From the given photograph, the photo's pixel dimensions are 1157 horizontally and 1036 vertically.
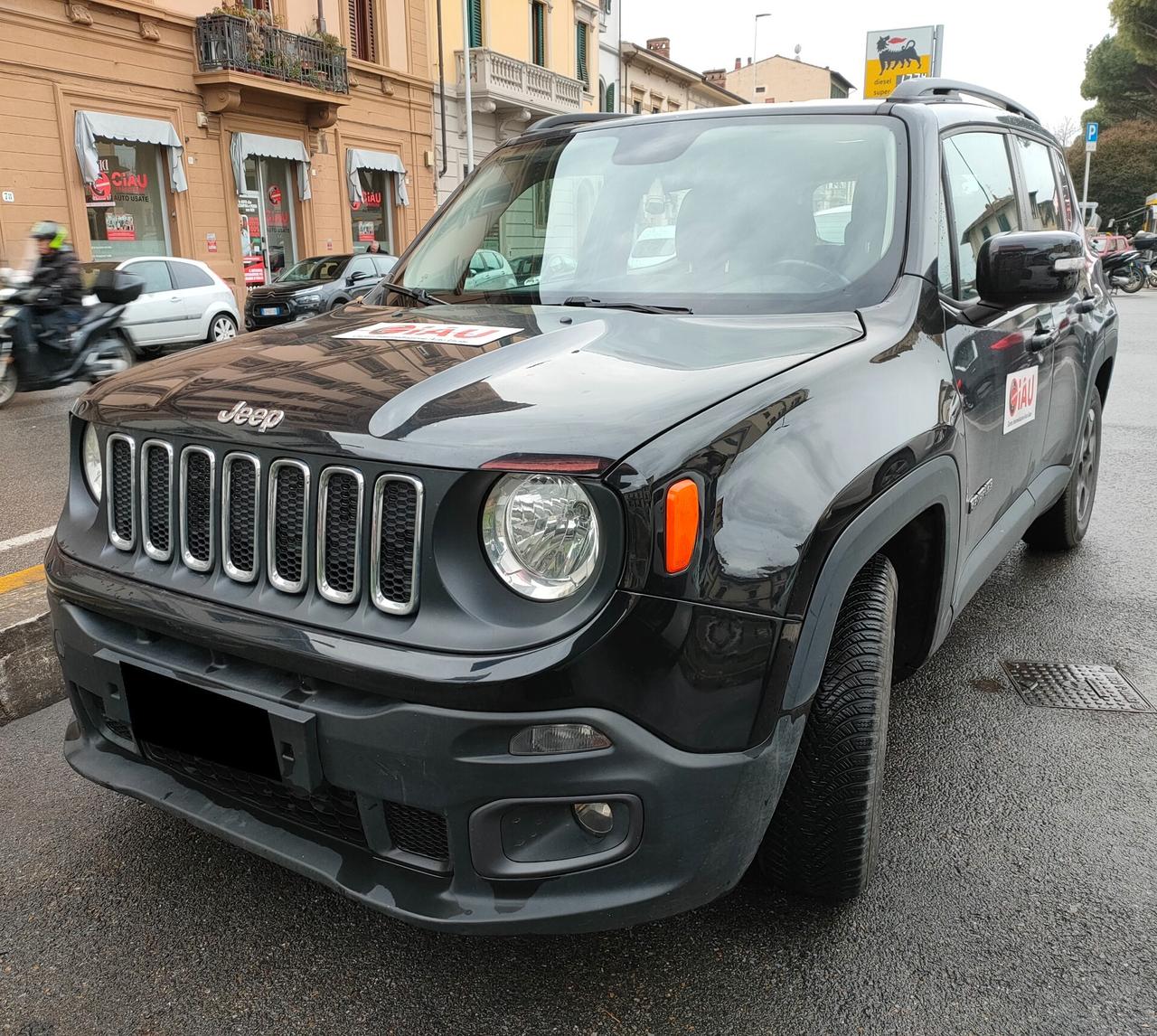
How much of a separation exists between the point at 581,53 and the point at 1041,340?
33.3 meters

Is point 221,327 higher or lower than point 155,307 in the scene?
lower

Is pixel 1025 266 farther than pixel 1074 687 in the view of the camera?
No

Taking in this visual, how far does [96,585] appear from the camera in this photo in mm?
2020

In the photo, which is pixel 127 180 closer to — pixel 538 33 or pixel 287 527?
pixel 538 33

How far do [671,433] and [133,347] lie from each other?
9.71 meters

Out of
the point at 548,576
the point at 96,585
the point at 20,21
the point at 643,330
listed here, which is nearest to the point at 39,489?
the point at 96,585

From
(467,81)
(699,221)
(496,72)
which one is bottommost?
(699,221)

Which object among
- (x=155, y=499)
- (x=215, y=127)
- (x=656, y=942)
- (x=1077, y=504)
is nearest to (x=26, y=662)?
(x=155, y=499)

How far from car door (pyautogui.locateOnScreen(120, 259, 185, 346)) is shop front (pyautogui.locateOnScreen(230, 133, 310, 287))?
23.8 feet

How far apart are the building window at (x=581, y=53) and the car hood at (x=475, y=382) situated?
1307 inches

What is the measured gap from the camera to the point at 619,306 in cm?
256

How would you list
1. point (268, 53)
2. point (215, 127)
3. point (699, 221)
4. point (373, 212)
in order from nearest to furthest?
point (699, 221), point (215, 127), point (268, 53), point (373, 212)

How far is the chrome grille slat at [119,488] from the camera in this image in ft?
6.81

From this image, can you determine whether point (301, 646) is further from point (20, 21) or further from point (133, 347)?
point (20, 21)
